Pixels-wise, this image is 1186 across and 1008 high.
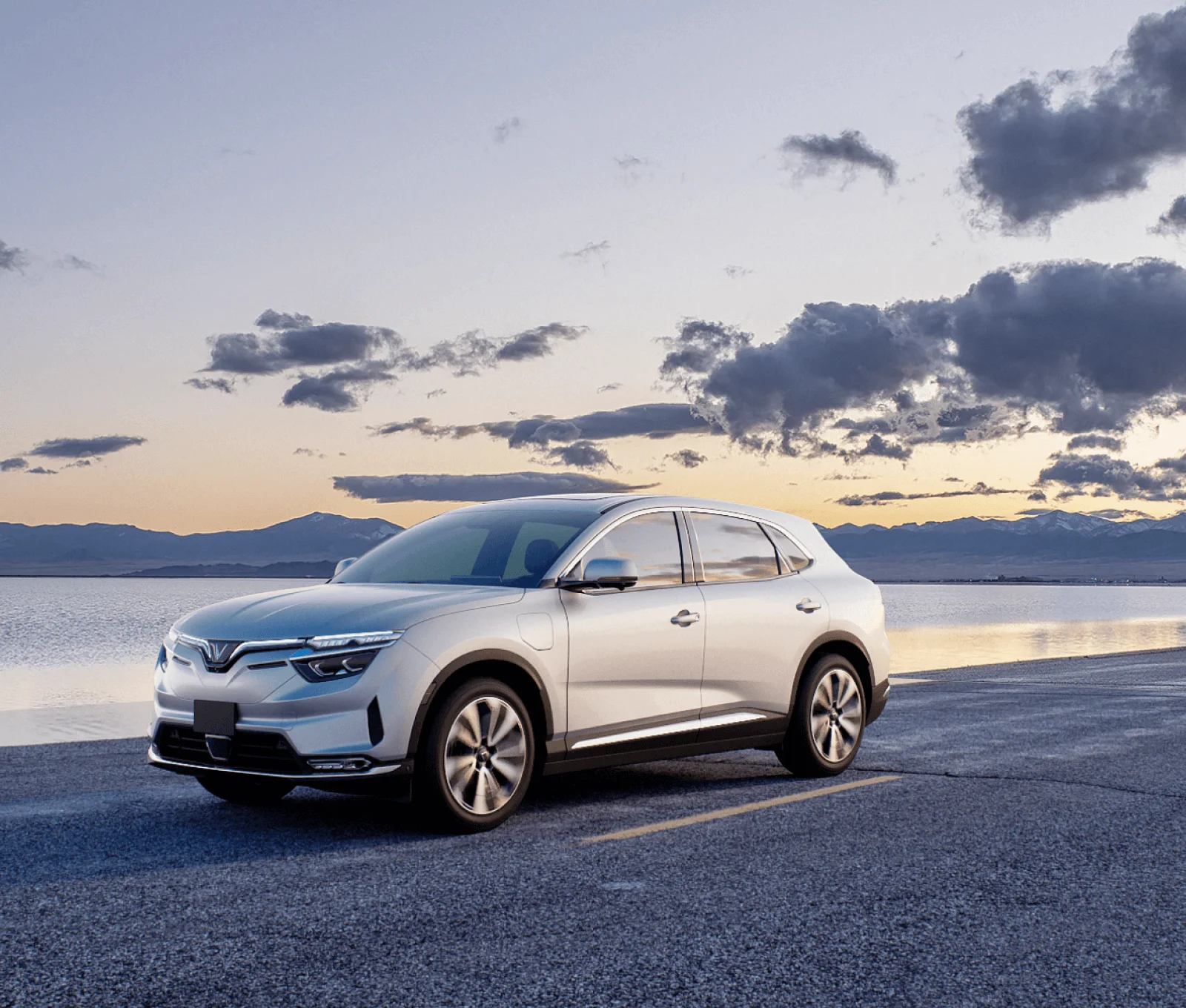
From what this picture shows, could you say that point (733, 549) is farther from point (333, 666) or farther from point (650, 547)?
point (333, 666)

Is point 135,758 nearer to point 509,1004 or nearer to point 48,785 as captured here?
point 48,785

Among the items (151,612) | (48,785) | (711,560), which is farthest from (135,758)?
(151,612)

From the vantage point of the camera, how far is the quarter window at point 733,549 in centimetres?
855

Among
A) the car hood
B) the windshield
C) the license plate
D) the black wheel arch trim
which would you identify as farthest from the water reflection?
the license plate

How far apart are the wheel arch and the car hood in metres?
2.56

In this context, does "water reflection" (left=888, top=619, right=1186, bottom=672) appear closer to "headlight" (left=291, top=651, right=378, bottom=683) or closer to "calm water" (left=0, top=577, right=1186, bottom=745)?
"calm water" (left=0, top=577, right=1186, bottom=745)

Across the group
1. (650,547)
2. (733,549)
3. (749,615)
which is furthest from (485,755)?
(733,549)

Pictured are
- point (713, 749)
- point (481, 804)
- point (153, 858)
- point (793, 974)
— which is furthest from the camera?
point (713, 749)

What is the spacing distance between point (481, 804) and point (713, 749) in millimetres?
1973

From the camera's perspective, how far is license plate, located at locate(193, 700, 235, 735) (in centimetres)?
674

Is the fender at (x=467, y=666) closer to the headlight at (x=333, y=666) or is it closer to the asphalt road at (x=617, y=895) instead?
the headlight at (x=333, y=666)

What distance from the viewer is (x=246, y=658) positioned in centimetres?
675

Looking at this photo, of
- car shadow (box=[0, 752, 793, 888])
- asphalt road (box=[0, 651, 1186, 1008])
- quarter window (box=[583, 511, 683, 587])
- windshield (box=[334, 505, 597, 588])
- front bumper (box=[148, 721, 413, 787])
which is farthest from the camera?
quarter window (box=[583, 511, 683, 587])

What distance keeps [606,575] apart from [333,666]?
162cm
